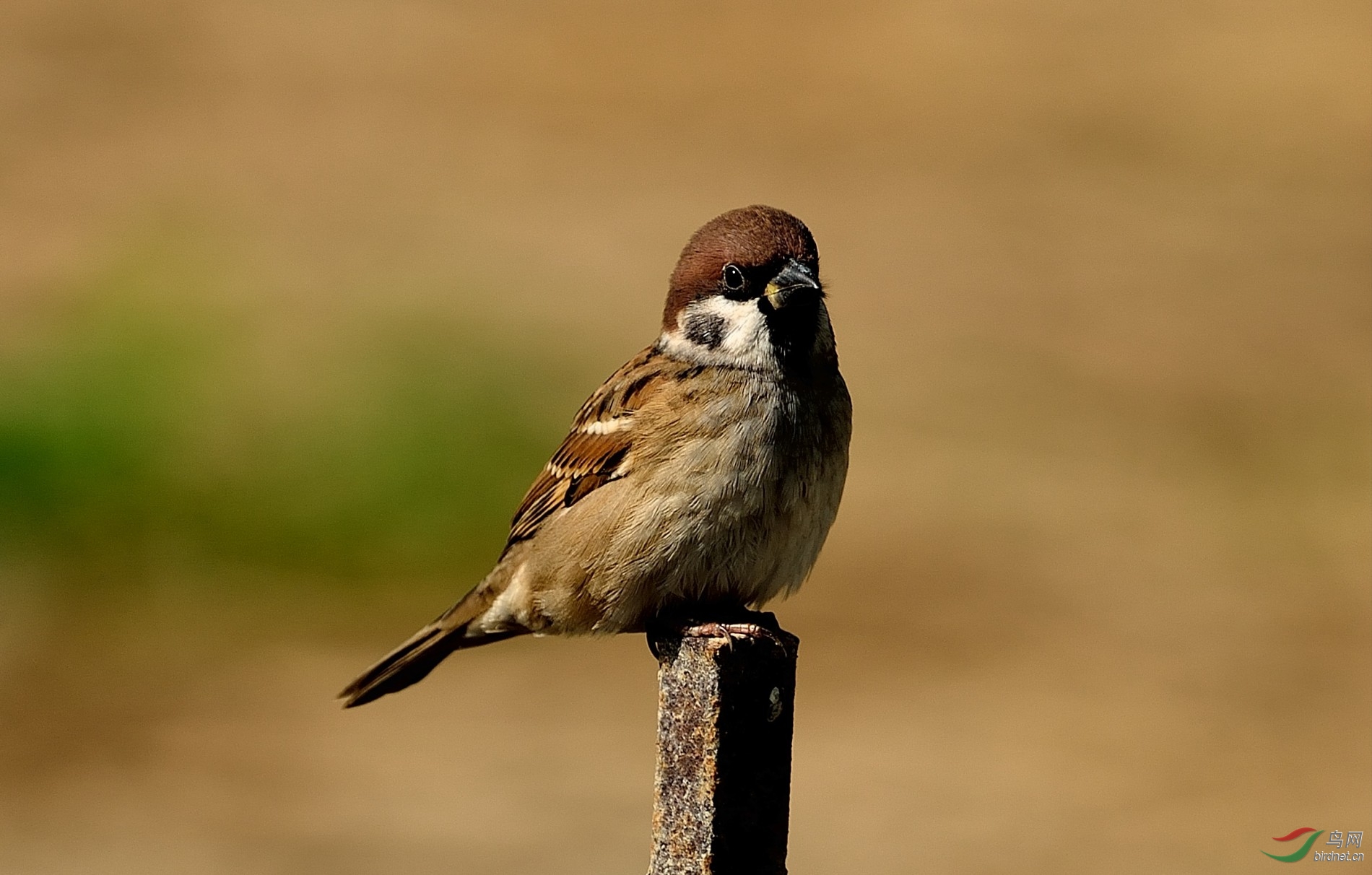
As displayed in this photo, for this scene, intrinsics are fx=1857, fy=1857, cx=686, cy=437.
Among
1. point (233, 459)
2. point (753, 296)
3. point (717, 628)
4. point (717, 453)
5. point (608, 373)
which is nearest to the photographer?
→ point (717, 628)

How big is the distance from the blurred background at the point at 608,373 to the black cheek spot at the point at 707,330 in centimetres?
389

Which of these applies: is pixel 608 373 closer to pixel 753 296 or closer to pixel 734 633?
pixel 753 296

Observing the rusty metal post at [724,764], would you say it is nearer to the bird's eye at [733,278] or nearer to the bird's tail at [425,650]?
the bird's eye at [733,278]

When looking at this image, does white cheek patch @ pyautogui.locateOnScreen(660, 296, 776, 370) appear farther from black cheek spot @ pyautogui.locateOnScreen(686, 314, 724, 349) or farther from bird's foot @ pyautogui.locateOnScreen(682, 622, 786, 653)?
bird's foot @ pyautogui.locateOnScreen(682, 622, 786, 653)

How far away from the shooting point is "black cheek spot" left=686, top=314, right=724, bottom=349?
14.3 feet

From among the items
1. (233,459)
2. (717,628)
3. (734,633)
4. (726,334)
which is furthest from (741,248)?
(233,459)

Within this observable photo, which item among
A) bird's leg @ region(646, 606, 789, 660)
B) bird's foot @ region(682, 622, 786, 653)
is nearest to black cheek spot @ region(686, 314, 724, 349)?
bird's leg @ region(646, 606, 789, 660)

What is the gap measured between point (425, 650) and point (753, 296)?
4.26 feet

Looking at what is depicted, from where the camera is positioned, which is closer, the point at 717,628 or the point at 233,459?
the point at 717,628

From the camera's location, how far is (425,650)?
188 inches

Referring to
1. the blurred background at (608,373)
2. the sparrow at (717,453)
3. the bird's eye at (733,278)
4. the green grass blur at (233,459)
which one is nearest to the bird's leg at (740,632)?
the sparrow at (717,453)

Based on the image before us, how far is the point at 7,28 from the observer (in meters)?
17.0

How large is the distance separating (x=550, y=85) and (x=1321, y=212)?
272 inches

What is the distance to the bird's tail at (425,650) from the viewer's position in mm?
4691
